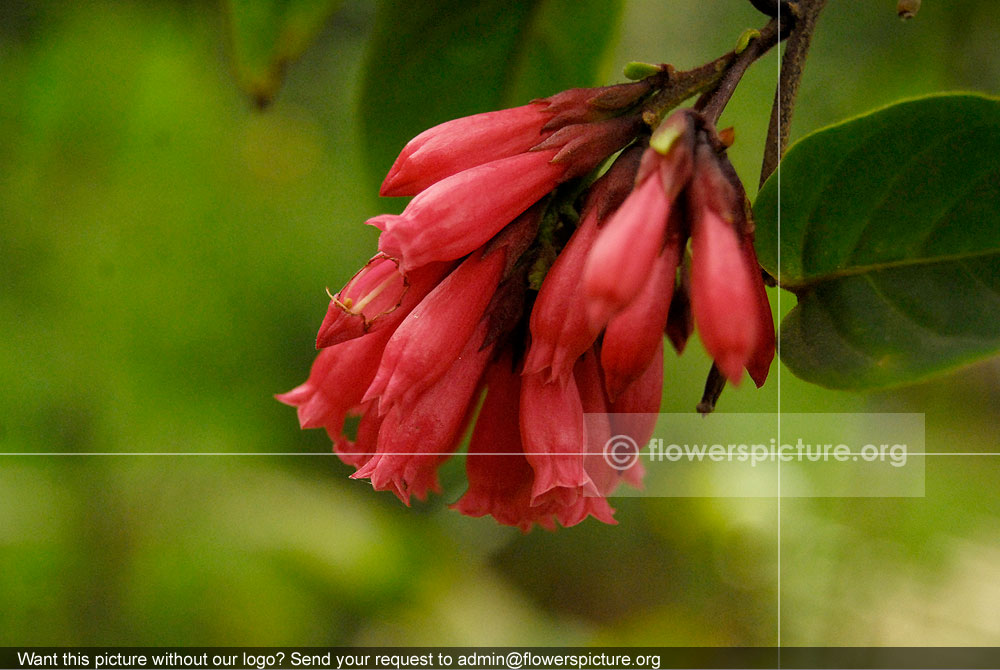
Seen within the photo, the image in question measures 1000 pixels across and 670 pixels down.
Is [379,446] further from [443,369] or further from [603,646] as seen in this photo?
[603,646]

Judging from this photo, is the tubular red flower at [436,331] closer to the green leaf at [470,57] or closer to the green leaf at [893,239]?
the green leaf at [893,239]

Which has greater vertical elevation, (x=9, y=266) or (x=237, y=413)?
(x=9, y=266)

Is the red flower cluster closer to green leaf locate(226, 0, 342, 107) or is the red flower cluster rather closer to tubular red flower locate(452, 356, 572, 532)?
tubular red flower locate(452, 356, 572, 532)

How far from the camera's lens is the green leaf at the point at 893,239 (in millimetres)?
271

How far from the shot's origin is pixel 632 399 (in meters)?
0.30

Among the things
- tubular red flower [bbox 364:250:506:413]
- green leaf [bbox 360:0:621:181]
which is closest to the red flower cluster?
tubular red flower [bbox 364:250:506:413]

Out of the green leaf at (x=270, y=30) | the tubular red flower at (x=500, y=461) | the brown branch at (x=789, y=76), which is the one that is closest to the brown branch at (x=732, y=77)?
the brown branch at (x=789, y=76)

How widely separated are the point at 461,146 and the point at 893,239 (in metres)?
0.16

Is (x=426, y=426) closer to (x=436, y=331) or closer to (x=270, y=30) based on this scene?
(x=436, y=331)

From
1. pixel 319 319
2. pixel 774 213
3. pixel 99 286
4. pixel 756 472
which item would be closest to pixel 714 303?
pixel 774 213

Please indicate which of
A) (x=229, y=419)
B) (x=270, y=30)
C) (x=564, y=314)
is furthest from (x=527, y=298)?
(x=229, y=419)

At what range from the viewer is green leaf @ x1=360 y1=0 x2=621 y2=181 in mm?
452

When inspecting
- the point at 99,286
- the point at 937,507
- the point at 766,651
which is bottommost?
the point at 766,651

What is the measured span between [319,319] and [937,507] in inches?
16.9
